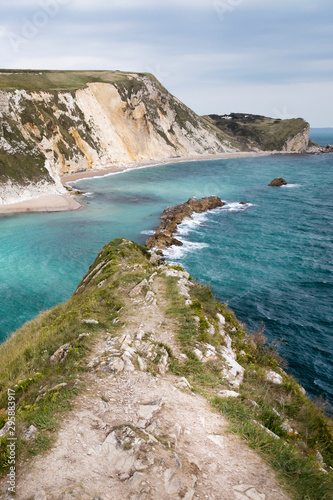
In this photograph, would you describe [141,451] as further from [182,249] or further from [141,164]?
[141,164]

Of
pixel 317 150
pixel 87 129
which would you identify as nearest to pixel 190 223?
pixel 87 129

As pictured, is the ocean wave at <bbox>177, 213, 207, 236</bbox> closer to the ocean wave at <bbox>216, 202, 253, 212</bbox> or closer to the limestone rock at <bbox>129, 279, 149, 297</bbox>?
the ocean wave at <bbox>216, 202, 253, 212</bbox>

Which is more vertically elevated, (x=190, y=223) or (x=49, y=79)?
(x=49, y=79)

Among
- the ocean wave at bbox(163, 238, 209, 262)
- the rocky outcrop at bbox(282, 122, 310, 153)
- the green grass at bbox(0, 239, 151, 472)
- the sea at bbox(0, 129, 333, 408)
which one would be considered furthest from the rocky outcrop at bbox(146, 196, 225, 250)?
the rocky outcrop at bbox(282, 122, 310, 153)

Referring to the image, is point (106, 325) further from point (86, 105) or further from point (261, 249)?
point (86, 105)

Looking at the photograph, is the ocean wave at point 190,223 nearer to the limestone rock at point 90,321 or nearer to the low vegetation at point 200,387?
the low vegetation at point 200,387
